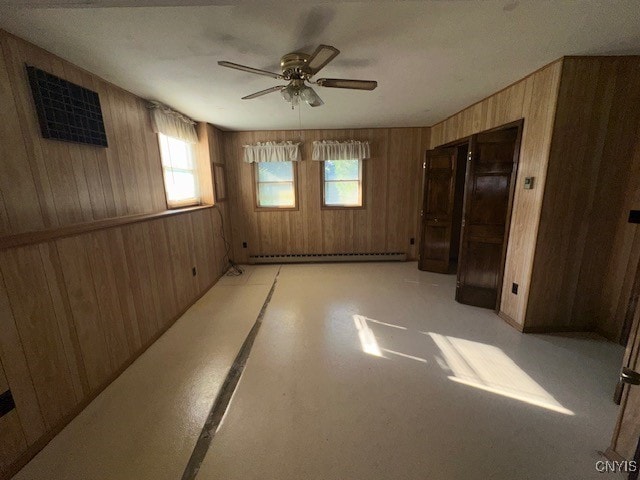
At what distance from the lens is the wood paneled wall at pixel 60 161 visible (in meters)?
1.45

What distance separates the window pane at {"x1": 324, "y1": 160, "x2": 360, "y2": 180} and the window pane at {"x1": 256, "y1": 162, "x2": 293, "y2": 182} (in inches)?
26.4

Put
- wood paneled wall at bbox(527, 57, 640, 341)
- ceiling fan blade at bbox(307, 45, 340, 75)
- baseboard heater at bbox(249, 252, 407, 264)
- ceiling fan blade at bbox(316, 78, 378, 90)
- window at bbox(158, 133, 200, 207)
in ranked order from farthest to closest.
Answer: baseboard heater at bbox(249, 252, 407, 264), window at bbox(158, 133, 200, 207), wood paneled wall at bbox(527, 57, 640, 341), ceiling fan blade at bbox(316, 78, 378, 90), ceiling fan blade at bbox(307, 45, 340, 75)

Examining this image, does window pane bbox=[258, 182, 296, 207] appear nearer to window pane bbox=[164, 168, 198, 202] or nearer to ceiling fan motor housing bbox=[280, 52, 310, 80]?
window pane bbox=[164, 168, 198, 202]

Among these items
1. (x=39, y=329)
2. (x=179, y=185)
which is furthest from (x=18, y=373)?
(x=179, y=185)

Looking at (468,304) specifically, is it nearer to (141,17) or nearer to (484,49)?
(484,49)

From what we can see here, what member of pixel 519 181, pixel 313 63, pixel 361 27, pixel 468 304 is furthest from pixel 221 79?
pixel 468 304

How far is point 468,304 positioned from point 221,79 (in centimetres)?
353

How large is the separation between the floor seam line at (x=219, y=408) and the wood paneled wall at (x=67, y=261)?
882 millimetres

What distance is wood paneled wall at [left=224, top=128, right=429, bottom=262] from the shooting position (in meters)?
4.38

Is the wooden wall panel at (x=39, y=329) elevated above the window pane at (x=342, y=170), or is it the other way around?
the window pane at (x=342, y=170)

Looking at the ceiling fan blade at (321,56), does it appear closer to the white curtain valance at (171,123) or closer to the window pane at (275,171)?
the white curtain valance at (171,123)

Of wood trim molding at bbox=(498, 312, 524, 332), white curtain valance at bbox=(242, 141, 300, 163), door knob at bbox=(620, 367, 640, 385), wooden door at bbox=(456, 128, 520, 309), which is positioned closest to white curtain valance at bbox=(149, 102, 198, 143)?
white curtain valance at bbox=(242, 141, 300, 163)

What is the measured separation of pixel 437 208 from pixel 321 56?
122 inches

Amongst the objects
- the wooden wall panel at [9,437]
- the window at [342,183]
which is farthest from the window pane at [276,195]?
the wooden wall panel at [9,437]
